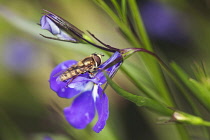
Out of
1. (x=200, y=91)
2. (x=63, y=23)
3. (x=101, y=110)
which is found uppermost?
(x=63, y=23)

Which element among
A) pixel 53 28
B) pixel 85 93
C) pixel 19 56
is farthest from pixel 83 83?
pixel 19 56

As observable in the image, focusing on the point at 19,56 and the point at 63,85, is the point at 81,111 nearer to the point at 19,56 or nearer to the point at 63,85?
the point at 63,85

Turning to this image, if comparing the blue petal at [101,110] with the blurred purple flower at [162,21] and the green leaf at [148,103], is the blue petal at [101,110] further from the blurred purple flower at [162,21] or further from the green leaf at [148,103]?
the blurred purple flower at [162,21]

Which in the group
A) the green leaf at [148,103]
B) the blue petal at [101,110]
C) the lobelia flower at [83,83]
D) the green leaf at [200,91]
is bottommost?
the green leaf at [200,91]

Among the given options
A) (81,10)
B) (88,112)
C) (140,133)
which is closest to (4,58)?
(81,10)

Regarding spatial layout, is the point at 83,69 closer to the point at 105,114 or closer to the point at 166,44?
the point at 105,114

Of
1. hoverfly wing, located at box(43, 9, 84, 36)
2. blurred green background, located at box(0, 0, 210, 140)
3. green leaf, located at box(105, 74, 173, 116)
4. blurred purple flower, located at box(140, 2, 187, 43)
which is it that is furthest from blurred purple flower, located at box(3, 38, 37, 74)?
green leaf, located at box(105, 74, 173, 116)

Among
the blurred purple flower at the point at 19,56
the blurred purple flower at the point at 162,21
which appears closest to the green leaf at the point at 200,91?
Result: the blurred purple flower at the point at 162,21
